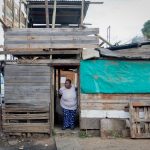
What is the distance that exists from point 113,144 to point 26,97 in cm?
310

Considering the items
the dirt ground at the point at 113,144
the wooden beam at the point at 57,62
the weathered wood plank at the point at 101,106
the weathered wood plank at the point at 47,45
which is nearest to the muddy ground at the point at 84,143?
the dirt ground at the point at 113,144

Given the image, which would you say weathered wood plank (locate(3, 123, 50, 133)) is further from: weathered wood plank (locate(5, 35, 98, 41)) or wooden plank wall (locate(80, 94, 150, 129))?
weathered wood plank (locate(5, 35, 98, 41))

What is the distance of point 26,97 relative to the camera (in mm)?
11344

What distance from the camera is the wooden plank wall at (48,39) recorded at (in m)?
11.4

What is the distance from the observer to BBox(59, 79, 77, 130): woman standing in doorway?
11.9 meters

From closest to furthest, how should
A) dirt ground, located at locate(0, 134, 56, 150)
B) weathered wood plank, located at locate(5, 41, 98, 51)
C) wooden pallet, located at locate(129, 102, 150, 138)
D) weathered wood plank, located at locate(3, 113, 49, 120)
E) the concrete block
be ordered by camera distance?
dirt ground, located at locate(0, 134, 56, 150) < wooden pallet, located at locate(129, 102, 150, 138) < the concrete block < weathered wood plank, located at locate(3, 113, 49, 120) < weathered wood plank, located at locate(5, 41, 98, 51)

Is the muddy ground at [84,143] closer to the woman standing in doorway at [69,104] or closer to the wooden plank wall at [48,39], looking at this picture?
the woman standing in doorway at [69,104]

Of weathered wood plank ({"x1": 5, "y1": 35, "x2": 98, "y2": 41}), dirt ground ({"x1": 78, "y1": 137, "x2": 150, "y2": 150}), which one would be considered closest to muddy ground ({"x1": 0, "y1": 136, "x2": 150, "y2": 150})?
dirt ground ({"x1": 78, "y1": 137, "x2": 150, "y2": 150})

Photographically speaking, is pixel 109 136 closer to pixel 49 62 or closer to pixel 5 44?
pixel 49 62

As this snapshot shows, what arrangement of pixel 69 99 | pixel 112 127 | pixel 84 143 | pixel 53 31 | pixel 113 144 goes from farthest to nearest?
pixel 69 99
pixel 53 31
pixel 112 127
pixel 84 143
pixel 113 144

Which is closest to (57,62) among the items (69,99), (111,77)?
(69,99)

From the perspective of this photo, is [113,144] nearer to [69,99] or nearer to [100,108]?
[100,108]

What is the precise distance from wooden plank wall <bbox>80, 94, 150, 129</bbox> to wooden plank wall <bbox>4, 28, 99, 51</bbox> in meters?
1.66

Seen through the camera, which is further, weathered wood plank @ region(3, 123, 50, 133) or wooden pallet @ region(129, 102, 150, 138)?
weathered wood plank @ region(3, 123, 50, 133)
